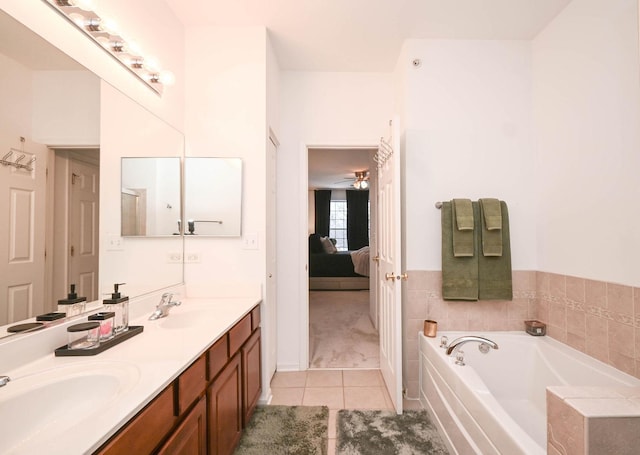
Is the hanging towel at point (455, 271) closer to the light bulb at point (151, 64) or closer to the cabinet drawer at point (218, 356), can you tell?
the cabinet drawer at point (218, 356)

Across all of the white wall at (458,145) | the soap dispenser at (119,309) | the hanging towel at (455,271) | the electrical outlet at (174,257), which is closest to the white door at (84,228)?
the soap dispenser at (119,309)

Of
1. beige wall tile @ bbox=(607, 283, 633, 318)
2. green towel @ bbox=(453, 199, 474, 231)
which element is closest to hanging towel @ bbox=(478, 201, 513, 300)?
green towel @ bbox=(453, 199, 474, 231)

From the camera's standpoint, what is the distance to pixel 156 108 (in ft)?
5.65

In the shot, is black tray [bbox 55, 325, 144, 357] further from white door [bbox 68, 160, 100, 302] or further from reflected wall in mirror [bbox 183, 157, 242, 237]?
reflected wall in mirror [bbox 183, 157, 242, 237]

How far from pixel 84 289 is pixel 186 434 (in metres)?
0.78

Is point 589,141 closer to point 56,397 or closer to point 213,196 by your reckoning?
point 213,196

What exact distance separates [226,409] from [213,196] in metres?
1.34

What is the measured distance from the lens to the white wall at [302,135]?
2.48 meters

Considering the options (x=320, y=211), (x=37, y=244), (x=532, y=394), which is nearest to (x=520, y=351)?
(x=532, y=394)

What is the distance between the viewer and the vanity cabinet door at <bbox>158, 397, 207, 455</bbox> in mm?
904

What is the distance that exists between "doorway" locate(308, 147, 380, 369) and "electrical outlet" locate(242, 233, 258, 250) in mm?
1120

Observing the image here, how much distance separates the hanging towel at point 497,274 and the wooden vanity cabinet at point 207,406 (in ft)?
5.47

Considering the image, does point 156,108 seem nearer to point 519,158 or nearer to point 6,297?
point 6,297

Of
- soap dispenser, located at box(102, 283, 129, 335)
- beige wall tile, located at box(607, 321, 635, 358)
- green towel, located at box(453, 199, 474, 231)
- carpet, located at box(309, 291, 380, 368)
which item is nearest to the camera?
soap dispenser, located at box(102, 283, 129, 335)
